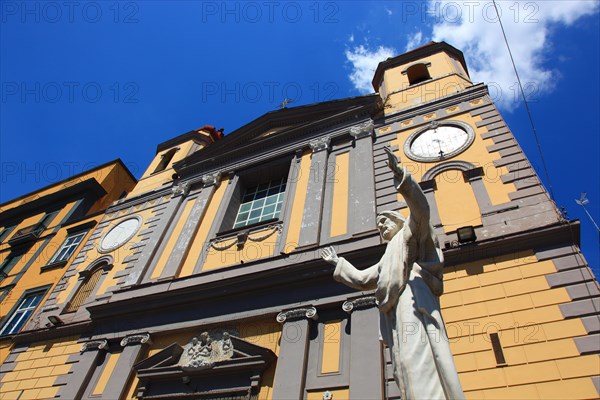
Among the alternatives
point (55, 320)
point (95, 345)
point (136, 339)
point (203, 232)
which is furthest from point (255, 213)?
point (55, 320)

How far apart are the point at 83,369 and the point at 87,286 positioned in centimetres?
378

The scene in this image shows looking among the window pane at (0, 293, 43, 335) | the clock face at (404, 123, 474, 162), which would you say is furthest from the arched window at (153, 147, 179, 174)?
the clock face at (404, 123, 474, 162)

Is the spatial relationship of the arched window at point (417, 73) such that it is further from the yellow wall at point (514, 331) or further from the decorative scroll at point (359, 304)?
the decorative scroll at point (359, 304)

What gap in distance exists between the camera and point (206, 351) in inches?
342

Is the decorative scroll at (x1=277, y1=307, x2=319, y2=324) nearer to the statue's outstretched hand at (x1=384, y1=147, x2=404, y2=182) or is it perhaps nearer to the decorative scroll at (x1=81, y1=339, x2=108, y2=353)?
the decorative scroll at (x1=81, y1=339, x2=108, y2=353)

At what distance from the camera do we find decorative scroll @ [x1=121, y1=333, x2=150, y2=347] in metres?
9.66

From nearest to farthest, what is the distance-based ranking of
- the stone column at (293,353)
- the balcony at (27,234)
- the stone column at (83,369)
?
the stone column at (293,353), the stone column at (83,369), the balcony at (27,234)

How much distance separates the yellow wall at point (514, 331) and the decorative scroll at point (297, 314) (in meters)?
2.42

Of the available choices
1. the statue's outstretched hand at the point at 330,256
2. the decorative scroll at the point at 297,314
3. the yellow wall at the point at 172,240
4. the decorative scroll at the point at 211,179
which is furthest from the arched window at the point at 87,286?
the statue's outstretched hand at the point at 330,256

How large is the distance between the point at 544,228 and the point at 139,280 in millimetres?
9585

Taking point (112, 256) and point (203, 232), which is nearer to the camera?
point (203, 232)

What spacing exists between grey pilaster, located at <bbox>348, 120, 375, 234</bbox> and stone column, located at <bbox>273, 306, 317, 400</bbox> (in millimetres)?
2336

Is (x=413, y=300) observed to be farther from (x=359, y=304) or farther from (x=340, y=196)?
(x=340, y=196)

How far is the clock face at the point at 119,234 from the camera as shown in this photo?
1412 centimetres
